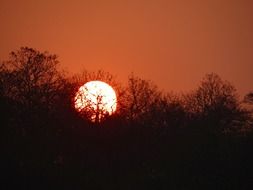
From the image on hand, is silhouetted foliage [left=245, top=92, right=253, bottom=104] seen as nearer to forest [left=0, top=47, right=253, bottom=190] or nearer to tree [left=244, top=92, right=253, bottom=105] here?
tree [left=244, top=92, right=253, bottom=105]

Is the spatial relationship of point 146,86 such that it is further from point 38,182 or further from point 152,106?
point 38,182

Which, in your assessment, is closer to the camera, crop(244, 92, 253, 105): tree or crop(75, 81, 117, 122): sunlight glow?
crop(75, 81, 117, 122): sunlight glow

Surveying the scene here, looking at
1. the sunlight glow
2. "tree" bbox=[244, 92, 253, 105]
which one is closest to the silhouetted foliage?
"tree" bbox=[244, 92, 253, 105]

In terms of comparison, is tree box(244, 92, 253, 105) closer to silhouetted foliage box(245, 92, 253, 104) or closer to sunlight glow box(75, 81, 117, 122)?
silhouetted foliage box(245, 92, 253, 104)

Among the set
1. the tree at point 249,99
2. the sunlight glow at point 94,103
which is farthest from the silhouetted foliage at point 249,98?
the sunlight glow at point 94,103

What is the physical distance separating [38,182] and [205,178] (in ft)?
40.2

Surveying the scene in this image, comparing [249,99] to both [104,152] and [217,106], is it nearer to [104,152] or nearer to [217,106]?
Result: [217,106]

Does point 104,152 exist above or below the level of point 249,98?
below

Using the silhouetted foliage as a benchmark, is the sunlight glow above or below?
below

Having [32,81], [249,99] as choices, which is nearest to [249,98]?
[249,99]

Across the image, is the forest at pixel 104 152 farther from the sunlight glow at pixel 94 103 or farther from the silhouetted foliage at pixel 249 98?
the silhouetted foliage at pixel 249 98

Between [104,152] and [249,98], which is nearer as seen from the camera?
[104,152]

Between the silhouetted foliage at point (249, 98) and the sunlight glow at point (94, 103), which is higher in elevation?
the silhouetted foliage at point (249, 98)

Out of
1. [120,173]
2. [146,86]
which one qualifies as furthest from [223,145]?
[146,86]
